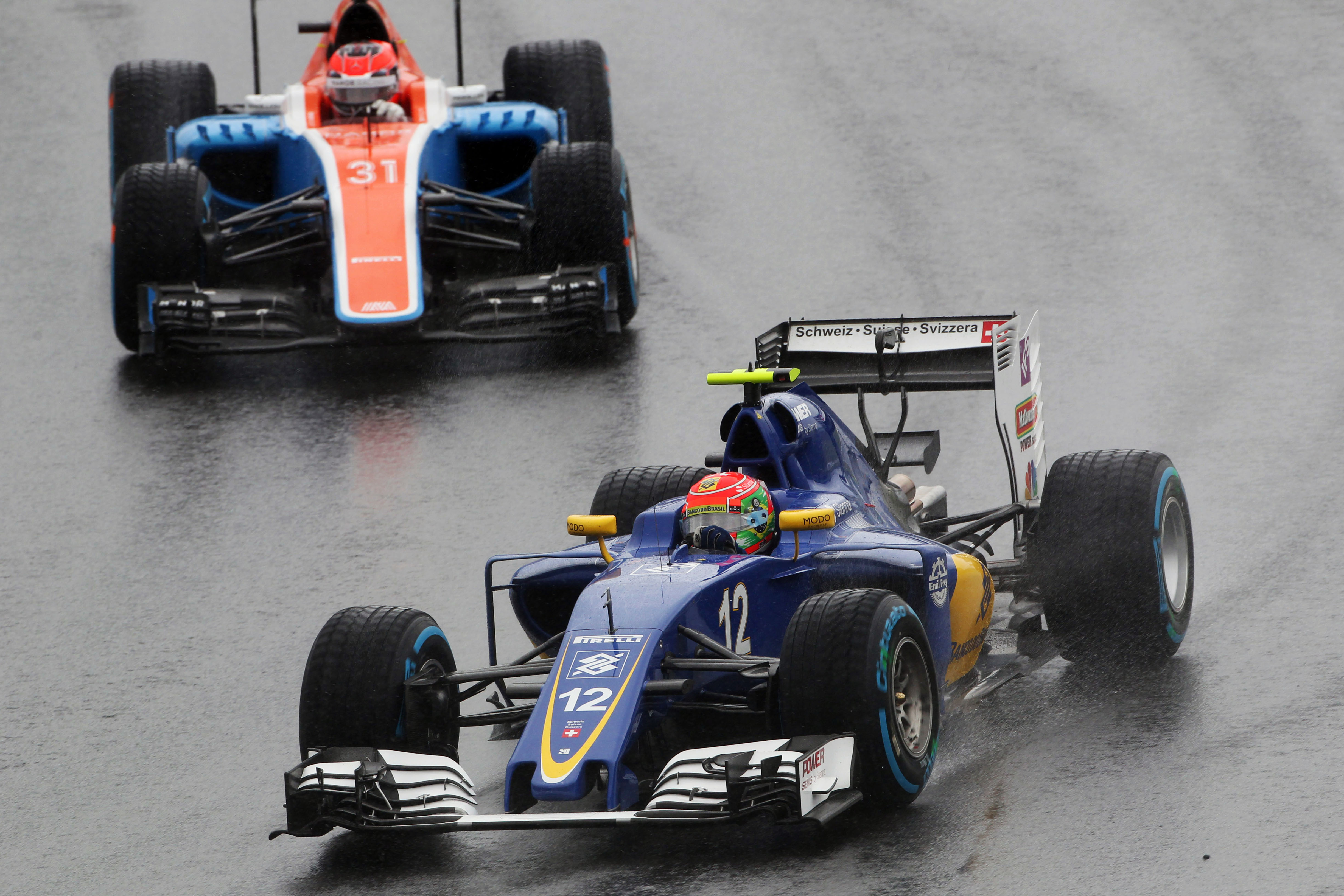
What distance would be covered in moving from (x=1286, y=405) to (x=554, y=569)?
696 cm

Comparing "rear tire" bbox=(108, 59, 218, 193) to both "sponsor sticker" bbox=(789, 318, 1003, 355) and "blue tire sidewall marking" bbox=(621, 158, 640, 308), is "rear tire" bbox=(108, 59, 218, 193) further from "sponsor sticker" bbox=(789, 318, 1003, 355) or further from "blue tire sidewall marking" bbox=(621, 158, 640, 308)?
"sponsor sticker" bbox=(789, 318, 1003, 355)

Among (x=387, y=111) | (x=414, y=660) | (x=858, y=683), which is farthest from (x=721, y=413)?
(x=858, y=683)

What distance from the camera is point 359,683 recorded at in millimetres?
8523

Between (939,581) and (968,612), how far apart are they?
410 mm

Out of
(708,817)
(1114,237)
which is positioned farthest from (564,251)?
(708,817)

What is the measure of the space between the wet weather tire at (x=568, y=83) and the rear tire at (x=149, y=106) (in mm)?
2844

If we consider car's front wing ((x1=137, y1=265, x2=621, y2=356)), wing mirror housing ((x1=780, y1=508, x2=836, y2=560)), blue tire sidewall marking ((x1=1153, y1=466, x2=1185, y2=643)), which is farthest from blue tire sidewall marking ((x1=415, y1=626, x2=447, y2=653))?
car's front wing ((x1=137, y1=265, x2=621, y2=356))

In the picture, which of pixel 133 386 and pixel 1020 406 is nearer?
pixel 1020 406

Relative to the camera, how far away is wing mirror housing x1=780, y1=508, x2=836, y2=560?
8930mm

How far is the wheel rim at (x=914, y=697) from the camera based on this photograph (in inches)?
329

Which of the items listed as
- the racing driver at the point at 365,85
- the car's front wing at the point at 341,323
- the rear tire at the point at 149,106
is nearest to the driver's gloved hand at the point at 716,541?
the car's front wing at the point at 341,323

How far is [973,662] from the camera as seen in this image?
9852 mm

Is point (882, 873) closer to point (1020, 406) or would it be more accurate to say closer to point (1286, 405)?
point (1020, 406)

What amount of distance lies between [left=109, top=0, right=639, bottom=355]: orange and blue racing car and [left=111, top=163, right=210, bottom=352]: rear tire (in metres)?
0.01
